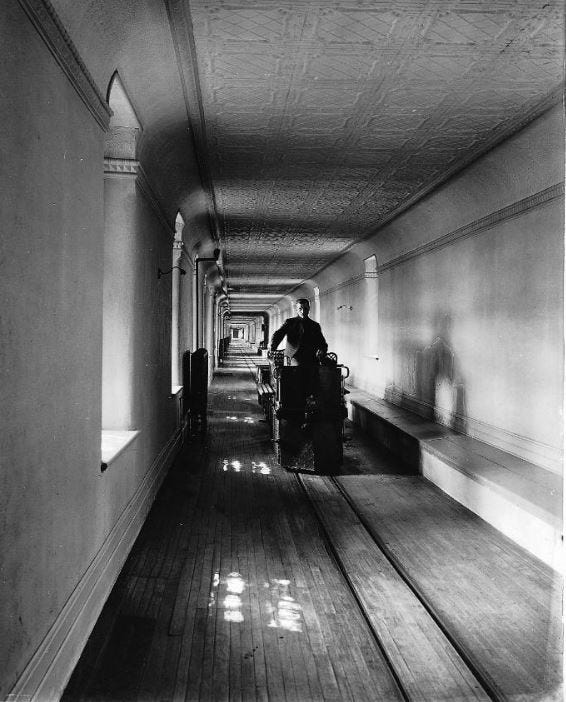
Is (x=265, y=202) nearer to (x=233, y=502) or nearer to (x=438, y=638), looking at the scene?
(x=233, y=502)

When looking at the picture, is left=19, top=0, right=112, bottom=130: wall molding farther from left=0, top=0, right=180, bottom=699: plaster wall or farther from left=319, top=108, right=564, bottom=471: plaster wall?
left=319, top=108, right=564, bottom=471: plaster wall

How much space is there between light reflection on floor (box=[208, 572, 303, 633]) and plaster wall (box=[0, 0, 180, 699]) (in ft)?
2.68

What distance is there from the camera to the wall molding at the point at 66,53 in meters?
2.39

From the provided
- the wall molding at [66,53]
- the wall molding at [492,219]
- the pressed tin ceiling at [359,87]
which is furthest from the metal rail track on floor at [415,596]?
the pressed tin ceiling at [359,87]

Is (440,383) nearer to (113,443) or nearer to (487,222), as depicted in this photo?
(487,222)

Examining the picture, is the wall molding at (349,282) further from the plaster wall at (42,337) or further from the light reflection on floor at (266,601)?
the plaster wall at (42,337)

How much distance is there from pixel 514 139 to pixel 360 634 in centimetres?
456

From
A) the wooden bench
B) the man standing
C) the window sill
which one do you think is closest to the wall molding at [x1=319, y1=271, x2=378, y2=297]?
the man standing

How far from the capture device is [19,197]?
2.28 m

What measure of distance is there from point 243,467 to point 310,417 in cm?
103

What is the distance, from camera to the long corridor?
9.65 feet

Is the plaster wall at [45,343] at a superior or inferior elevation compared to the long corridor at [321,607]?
superior

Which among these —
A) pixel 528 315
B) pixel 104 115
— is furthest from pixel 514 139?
pixel 104 115

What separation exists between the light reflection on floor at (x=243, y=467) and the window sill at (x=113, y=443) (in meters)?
2.58
